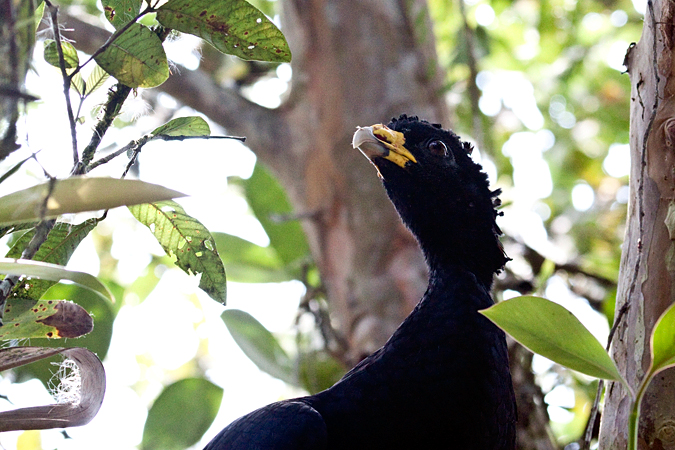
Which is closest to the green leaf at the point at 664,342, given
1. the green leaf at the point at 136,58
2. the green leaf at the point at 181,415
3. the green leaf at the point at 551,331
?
the green leaf at the point at 551,331

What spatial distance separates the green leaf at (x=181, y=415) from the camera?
2797mm

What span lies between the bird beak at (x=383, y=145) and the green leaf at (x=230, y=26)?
2.46 ft

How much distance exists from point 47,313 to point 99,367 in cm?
15

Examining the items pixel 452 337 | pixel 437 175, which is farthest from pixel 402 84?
pixel 452 337

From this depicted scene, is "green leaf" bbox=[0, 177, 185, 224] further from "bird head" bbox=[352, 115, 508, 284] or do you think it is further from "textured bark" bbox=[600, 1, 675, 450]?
"bird head" bbox=[352, 115, 508, 284]

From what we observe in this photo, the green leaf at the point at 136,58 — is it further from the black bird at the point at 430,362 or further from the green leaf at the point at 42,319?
the black bird at the point at 430,362

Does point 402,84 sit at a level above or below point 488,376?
above

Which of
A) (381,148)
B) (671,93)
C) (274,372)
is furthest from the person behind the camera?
(274,372)

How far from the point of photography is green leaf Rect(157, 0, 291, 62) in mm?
1209

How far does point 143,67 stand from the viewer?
120 cm

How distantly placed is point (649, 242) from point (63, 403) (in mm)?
1306

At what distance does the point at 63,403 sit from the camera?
47.3 inches

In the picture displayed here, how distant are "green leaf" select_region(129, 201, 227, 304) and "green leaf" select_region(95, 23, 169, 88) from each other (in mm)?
291

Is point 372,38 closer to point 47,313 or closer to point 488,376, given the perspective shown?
point 488,376
